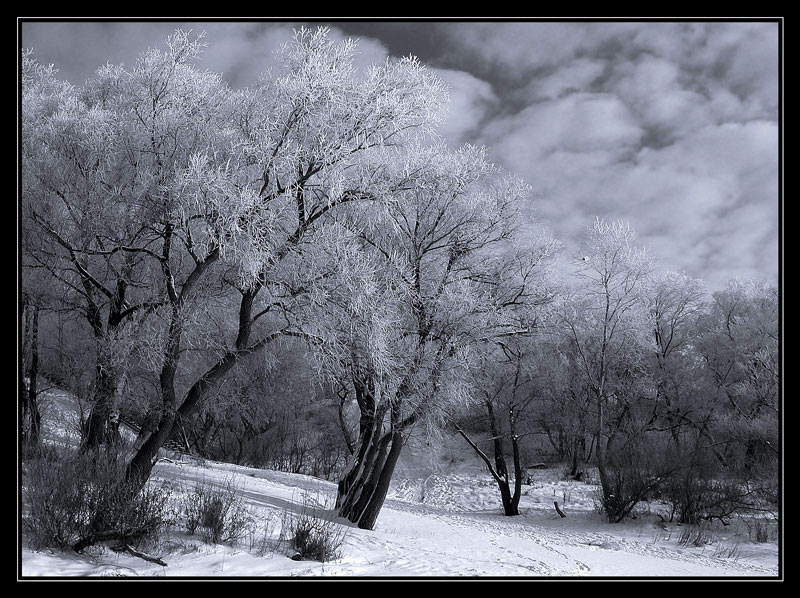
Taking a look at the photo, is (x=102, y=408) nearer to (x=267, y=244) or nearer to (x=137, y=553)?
(x=267, y=244)

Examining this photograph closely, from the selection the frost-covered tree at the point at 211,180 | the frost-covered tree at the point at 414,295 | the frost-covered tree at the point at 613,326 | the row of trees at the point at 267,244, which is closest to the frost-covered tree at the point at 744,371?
the frost-covered tree at the point at 613,326

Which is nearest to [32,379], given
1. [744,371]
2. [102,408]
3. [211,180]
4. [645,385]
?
[102,408]

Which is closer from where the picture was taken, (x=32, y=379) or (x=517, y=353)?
(x=32, y=379)

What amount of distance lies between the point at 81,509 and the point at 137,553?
2.55 feet

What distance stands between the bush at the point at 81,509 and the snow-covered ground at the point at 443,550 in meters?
0.16

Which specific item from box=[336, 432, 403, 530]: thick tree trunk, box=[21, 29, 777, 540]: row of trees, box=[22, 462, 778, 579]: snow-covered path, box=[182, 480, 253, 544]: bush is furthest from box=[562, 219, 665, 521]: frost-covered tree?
box=[182, 480, 253, 544]: bush

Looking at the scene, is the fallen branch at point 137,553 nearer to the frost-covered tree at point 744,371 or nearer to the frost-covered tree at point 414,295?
the frost-covered tree at point 414,295

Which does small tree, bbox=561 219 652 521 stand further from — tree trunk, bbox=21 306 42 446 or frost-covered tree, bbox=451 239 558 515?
tree trunk, bbox=21 306 42 446

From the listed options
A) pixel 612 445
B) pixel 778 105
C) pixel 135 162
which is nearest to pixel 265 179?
pixel 135 162

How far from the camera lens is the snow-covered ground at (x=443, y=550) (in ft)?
19.7

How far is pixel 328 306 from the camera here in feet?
30.0

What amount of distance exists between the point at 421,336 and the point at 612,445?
1353cm

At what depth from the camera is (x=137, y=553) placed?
598 cm
